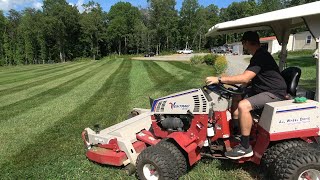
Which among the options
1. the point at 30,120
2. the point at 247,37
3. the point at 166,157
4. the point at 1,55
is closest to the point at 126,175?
the point at 166,157

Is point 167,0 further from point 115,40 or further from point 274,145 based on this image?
point 274,145

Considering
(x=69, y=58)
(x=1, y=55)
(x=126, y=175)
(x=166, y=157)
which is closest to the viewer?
(x=166, y=157)

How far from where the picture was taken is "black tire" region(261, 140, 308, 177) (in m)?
4.10

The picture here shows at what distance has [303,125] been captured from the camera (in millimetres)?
4102

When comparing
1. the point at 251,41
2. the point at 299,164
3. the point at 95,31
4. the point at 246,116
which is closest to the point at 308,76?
the point at 251,41

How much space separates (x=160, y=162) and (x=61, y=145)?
2.98 meters

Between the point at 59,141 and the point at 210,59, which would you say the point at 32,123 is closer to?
the point at 59,141

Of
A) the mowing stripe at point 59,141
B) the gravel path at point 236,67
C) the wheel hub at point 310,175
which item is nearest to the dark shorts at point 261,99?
the wheel hub at point 310,175

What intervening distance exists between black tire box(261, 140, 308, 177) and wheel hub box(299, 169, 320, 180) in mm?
328

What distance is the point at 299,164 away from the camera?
152 inches

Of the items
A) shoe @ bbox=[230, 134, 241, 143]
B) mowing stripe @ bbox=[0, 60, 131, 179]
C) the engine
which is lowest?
mowing stripe @ bbox=[0, 60, 131, 179]

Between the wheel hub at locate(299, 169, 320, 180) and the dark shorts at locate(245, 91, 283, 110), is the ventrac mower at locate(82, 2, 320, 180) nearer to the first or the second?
the wheel hub at locate(299, 169, 320, 180)

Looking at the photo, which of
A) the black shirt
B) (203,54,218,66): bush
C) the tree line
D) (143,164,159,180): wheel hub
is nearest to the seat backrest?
the black shirt

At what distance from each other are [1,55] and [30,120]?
255 feet
